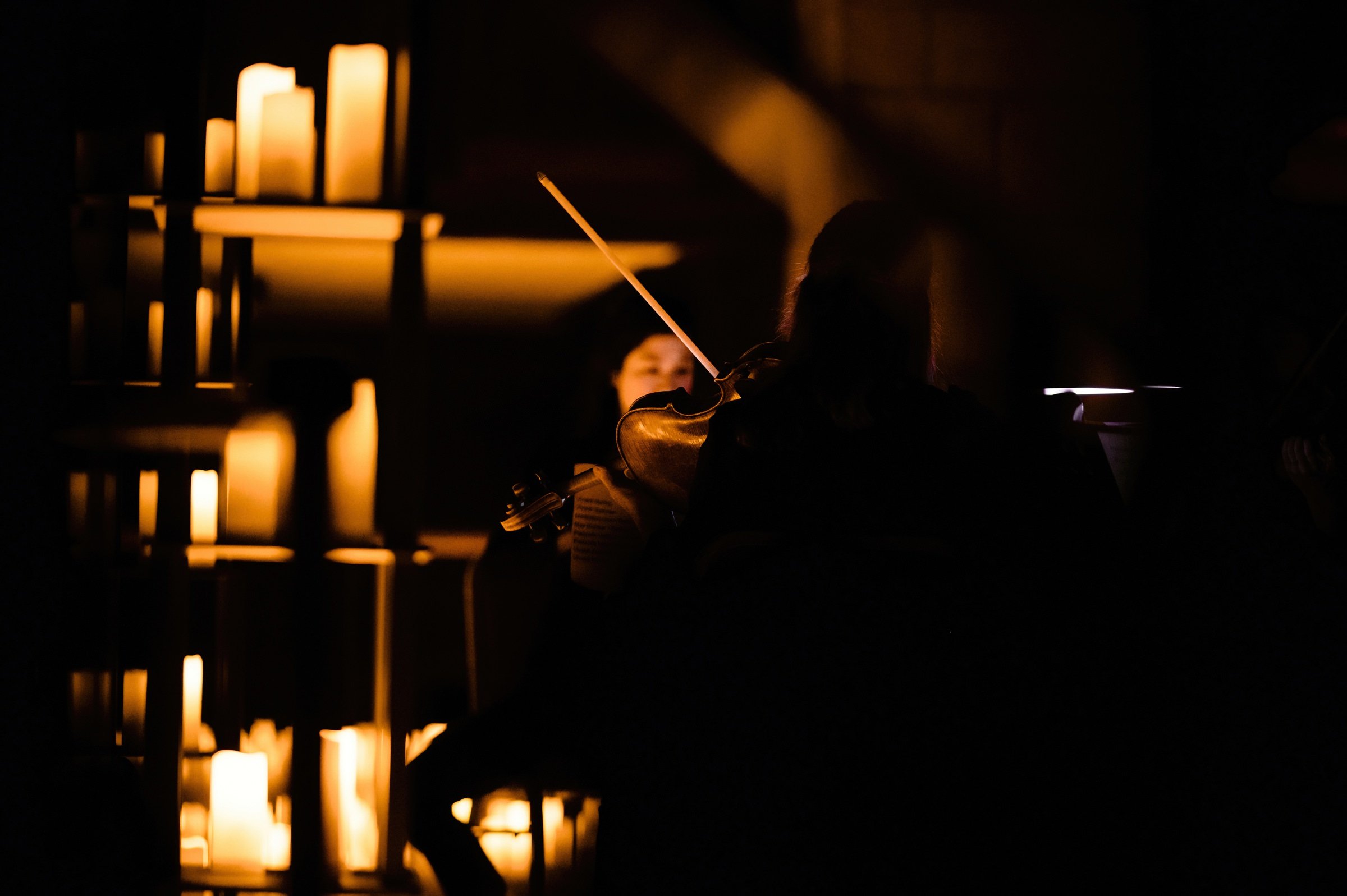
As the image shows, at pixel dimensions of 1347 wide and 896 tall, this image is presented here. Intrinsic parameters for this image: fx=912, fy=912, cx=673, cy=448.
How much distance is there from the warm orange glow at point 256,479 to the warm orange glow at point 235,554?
0.7 inches

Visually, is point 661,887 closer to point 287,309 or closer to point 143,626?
point 143,626

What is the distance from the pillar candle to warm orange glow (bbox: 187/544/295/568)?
0.31 m

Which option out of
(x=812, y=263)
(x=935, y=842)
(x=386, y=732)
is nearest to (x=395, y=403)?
(x=386, y=732)

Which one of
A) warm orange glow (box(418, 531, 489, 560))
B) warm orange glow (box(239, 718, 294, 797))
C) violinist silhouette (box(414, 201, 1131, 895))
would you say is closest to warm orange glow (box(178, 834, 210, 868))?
warm orange glow (box(239, 718, 294, 797))

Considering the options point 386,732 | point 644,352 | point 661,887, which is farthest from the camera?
point 386,732

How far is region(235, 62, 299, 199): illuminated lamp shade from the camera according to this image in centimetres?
152

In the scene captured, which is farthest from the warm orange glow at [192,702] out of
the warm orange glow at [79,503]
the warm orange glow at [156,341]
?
the warm orange glow at [156,341]

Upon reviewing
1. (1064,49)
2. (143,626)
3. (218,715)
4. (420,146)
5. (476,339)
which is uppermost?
(1064,49)

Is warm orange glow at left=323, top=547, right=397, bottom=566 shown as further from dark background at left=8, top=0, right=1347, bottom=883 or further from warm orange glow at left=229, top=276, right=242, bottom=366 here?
warm orange glow at left=229, top=276, right=242, bottom=366

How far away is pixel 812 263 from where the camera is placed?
105 centimetres

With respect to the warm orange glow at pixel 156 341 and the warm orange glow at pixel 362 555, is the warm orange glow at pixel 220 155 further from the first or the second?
the warm orange glow at pixel 362 555

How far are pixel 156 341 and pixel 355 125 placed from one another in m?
0.49

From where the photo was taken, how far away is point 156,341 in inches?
59.7

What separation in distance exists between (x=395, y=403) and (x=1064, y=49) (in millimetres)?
1282
